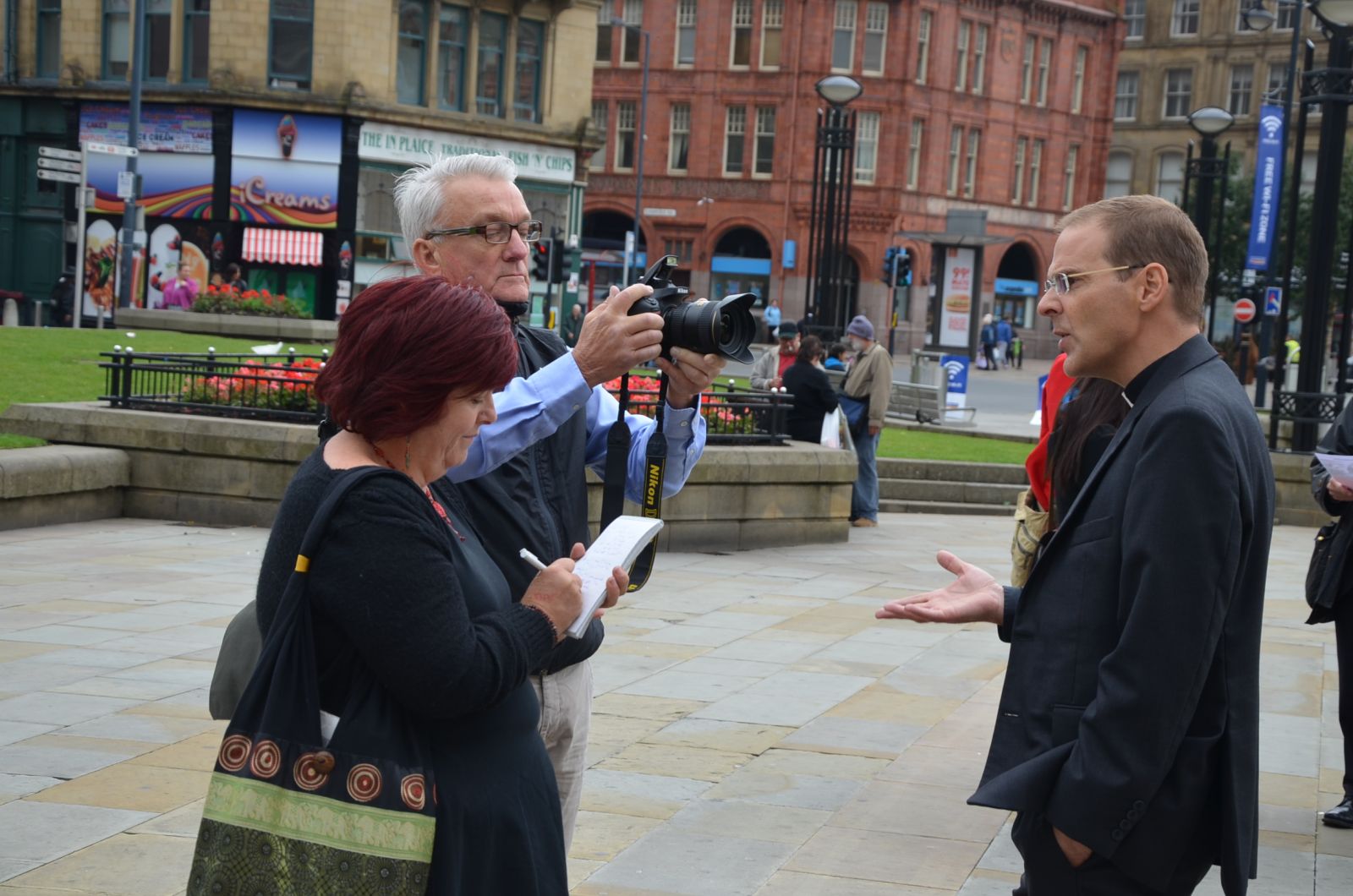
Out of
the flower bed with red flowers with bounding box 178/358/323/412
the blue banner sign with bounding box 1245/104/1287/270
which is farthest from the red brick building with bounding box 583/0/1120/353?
the flower bed with red flowers with bounding box 178/358/323/412

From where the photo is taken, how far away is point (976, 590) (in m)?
3.33

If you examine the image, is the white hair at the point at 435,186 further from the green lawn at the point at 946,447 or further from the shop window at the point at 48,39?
the shop window at the point at 48,39

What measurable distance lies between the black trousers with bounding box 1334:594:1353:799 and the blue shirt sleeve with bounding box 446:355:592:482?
3906 millimetres

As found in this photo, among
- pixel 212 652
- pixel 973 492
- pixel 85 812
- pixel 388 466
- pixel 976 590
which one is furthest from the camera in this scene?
pixel 973 492

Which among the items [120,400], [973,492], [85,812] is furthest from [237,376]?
[973,492]

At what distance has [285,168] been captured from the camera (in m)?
36.8

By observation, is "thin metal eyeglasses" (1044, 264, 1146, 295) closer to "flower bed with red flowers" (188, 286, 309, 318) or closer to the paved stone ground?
the paved stone ground

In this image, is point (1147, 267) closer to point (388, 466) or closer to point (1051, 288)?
point (1051, 288)

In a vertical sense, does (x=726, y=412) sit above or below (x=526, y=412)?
below

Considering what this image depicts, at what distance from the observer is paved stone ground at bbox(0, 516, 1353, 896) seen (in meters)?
5.11

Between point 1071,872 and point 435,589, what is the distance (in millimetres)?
1291

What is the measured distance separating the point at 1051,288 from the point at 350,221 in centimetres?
3546

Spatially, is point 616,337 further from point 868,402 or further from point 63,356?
point 63,356

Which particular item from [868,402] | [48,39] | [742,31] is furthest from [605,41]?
[868,402]
